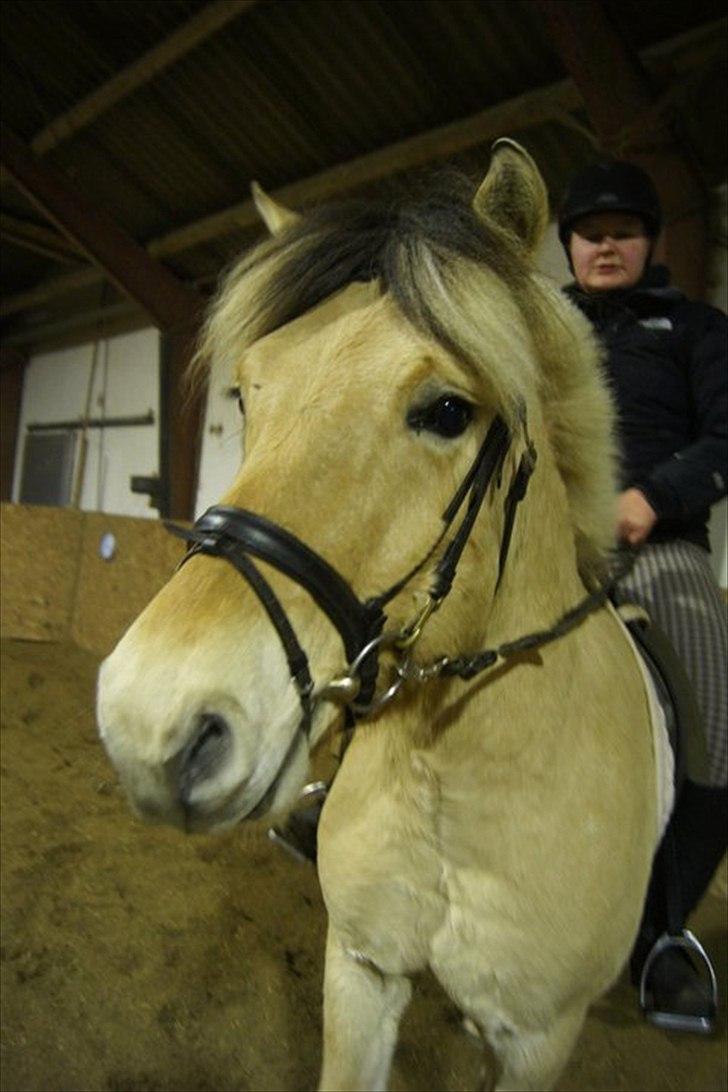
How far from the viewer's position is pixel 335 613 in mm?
894

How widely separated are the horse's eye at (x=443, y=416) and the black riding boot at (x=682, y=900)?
41.5 inches

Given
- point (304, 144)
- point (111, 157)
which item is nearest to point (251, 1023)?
point (304, 144)

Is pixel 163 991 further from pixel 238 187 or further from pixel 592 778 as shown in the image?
pixel 238 187

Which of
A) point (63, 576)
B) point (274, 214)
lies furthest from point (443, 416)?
point (63, 576)

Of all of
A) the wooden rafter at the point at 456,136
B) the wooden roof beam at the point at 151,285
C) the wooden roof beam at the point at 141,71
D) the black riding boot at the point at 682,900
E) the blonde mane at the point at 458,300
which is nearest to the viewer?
the blonde mane at the point at 458,300

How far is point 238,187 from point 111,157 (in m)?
1.77

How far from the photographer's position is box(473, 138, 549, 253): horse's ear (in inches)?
43.2

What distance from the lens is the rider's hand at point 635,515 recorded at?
1615 mm

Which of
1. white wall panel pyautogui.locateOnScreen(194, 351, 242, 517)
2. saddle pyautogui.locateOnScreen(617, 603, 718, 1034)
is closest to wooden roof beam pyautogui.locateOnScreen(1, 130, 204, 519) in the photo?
white wall panel pyautogui.locateOnScreen(194, 351, 242, 517)

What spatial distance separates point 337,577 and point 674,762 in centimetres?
107

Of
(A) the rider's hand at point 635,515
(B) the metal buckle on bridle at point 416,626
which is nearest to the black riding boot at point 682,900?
(A) the rider's hand at point 635,515

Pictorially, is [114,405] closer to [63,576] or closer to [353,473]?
[63,576]

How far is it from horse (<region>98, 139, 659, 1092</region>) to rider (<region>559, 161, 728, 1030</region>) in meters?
0.23

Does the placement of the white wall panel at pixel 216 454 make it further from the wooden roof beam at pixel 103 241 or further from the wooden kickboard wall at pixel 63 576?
the wooden kickboard wall at pixel 63 576
